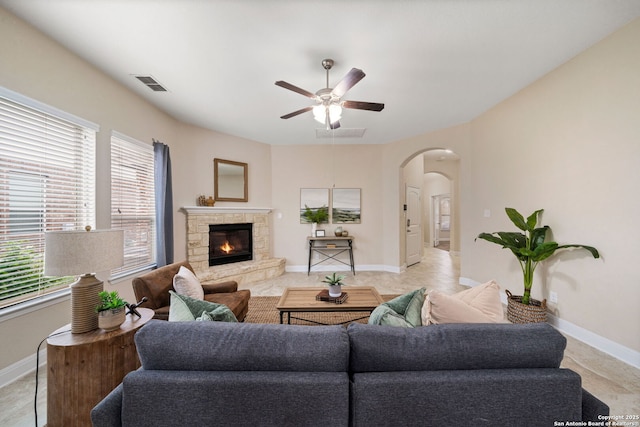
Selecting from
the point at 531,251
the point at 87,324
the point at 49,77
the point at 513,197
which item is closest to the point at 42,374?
the point at 87,324

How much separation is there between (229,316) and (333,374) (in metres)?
0.72

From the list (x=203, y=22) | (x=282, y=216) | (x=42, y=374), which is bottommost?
(x=42, y=374)

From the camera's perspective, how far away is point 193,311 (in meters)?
1.42

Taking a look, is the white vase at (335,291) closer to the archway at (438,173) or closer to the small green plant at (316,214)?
the small green plant at (316,214)

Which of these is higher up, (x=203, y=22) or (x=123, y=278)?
(x=203, y=22)

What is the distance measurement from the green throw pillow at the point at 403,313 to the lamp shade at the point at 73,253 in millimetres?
1673

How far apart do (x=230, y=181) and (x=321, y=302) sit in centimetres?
333

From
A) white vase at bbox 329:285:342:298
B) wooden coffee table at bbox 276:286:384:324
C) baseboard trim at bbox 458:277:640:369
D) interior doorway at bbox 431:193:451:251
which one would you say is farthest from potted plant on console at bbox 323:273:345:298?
interior doorway at bbox 431:193:451:251

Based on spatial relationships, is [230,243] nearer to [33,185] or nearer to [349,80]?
[33,185]

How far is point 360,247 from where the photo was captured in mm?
5473

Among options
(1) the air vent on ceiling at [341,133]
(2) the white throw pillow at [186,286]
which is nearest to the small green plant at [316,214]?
(1) the air vent on ceiling at [341,133]

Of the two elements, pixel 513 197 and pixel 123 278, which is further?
pixel 513 197

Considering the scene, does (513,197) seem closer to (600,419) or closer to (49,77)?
(600,419)

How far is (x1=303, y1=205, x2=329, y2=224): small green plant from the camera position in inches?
209
